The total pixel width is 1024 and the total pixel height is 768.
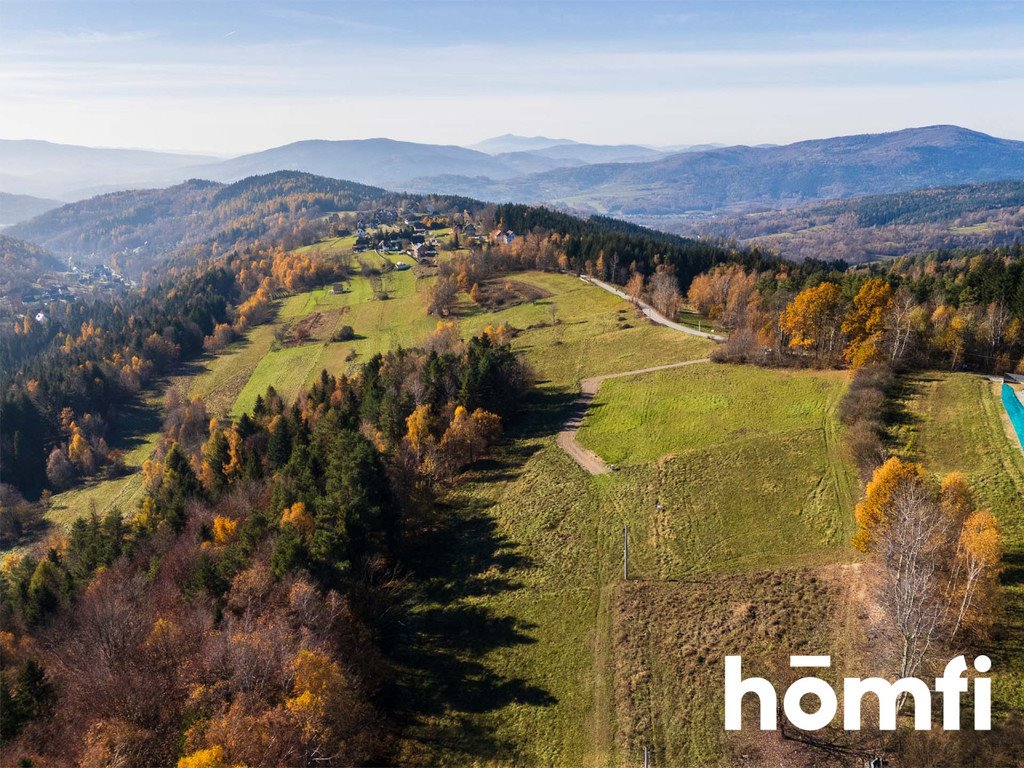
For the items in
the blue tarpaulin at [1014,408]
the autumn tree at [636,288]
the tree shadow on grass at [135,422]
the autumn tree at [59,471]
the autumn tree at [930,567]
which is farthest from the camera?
the tree shadow on grass at [135,422]

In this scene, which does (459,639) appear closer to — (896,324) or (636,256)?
(896,324)

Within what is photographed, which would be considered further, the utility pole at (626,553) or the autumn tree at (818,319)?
the autumn tree at (818,319)

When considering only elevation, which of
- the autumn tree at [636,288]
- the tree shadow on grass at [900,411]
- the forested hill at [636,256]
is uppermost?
the forested hill at [636,256]

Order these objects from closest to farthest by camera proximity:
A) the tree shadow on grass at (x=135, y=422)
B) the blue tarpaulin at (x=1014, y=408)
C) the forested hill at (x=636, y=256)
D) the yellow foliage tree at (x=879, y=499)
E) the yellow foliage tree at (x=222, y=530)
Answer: the yellow foliage tree at (x=879, y=499) < the blue tarpaulin at (x=1014, y=408) < the yellow foliage tree at (x=222, y=530) < the tree shadow on grass at (x=135, y=422) < the forested hill at (x=636, y=256)

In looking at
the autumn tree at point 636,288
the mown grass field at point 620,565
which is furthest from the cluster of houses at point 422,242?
the mown grass field at point 620,565

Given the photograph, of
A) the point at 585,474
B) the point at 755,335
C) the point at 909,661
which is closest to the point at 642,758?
the point at 909,661

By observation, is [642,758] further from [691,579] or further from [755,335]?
[755,335]

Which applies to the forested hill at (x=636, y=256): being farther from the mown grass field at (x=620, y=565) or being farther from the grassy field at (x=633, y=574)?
the grassy field at (x=633, y=574)

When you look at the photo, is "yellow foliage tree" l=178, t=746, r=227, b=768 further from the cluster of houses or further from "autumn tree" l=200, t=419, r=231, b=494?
the cluster of houses
